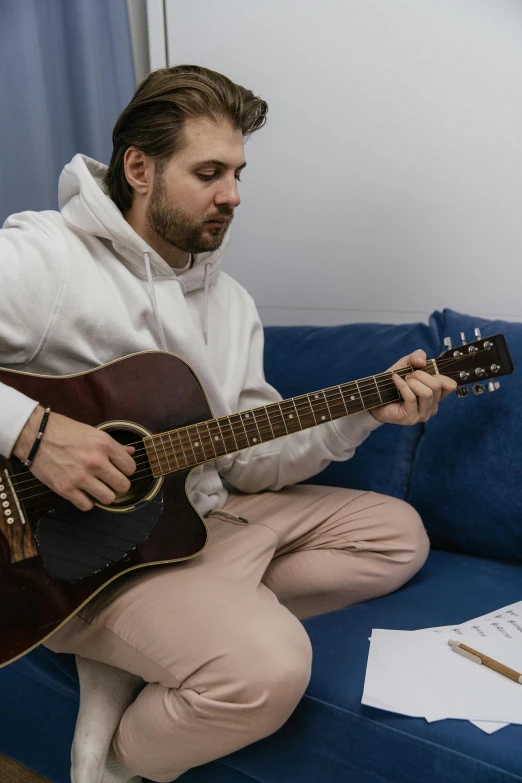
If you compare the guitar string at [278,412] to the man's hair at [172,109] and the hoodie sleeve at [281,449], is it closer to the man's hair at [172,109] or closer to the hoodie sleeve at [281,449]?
the hoodie sleeve at [281,449]

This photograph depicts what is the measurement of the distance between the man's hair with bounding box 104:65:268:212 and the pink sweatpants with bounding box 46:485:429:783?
0.72 m

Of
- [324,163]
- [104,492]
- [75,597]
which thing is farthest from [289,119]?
[75,597]

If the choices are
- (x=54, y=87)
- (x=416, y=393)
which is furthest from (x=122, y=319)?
(x=54, y=87)

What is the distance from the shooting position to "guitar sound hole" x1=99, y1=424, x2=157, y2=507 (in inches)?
48.4

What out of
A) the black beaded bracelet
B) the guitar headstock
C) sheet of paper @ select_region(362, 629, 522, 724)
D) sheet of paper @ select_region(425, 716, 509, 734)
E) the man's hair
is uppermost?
the man's hair

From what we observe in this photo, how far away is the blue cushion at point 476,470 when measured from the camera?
4.83 ft

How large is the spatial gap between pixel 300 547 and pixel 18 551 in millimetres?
603

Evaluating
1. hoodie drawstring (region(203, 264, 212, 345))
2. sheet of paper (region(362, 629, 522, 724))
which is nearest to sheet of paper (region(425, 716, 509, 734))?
sheet of paper (region(362, 629, 522, 724))

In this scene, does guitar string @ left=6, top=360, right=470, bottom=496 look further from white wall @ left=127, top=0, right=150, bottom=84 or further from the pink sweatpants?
white wall @ left=127, top=0, right=150, bottom=84

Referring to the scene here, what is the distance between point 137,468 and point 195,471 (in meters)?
0.27

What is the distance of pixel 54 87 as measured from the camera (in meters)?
2.05

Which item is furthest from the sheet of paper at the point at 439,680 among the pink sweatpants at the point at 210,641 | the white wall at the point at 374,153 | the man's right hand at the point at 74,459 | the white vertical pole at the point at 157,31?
the white vertical pole at the point at 157,31

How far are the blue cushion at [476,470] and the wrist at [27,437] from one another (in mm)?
816

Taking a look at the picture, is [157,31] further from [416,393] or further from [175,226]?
[416,393]
